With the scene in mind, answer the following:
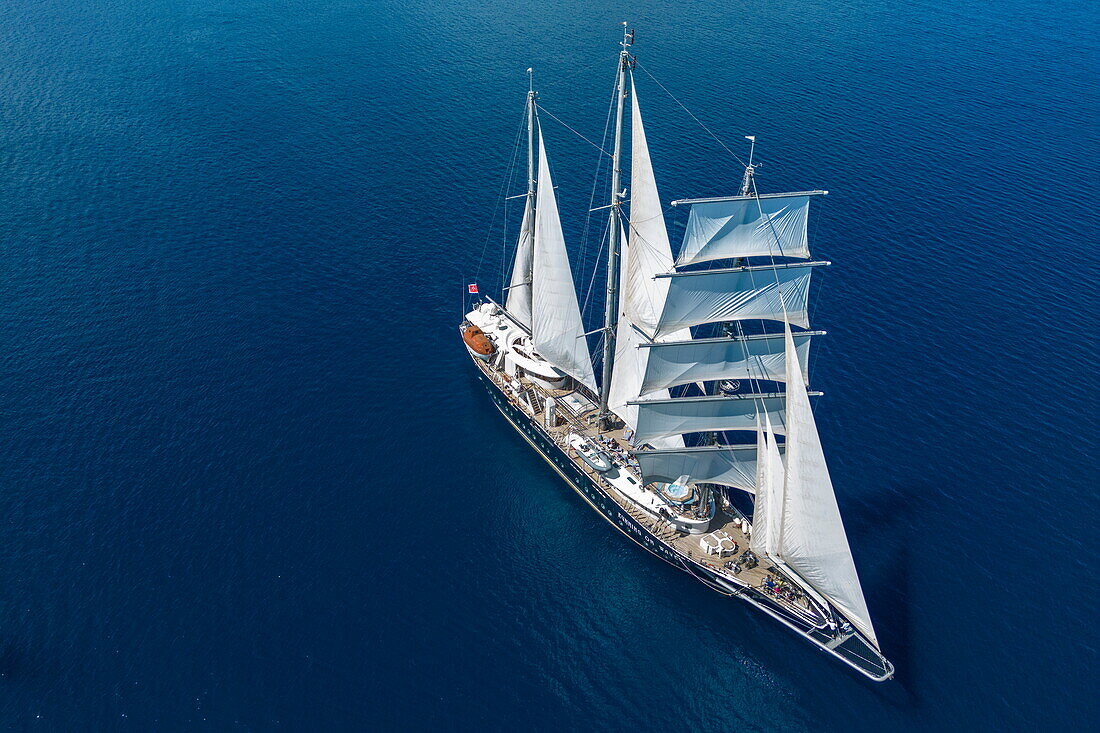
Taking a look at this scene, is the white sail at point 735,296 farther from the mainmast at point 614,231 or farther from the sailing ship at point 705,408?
the mainmast at point 614,231

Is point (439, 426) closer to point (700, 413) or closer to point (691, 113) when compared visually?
point (700, 413)

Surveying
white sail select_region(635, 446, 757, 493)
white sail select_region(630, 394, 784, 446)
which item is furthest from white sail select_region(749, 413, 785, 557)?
white sail select_region(635, 446, 757, 493)

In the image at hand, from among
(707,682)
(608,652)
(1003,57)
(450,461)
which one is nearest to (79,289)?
(450,461)

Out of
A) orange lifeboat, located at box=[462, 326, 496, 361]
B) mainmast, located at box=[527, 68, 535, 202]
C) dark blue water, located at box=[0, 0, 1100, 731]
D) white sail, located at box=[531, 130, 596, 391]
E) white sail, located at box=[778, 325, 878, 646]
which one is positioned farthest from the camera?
orange lifeboat, located at box=[462, 326, 496, 361]

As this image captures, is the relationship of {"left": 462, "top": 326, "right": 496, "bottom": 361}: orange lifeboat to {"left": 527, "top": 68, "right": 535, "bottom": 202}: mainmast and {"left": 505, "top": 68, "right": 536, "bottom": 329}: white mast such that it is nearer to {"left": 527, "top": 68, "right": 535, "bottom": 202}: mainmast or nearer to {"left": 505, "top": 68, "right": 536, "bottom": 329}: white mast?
{"left": 505, "top": 68, "right": 536, "bottom": 329}: white mast

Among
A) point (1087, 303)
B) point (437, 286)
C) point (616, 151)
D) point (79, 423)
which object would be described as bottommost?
point (79, 423)

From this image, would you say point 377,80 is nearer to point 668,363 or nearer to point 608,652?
point 668,363

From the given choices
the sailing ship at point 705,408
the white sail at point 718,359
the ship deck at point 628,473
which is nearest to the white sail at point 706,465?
the sailing ship at point 705,408
